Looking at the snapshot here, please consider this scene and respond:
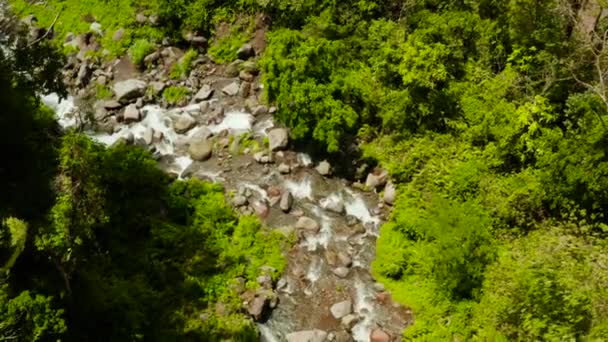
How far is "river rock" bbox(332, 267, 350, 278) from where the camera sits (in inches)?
543

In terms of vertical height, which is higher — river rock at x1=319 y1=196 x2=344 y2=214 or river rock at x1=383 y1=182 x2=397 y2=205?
river rock at x1=383 y1=182 x2=397 y2=205

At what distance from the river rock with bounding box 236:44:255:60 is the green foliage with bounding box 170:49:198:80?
1816 millimetres

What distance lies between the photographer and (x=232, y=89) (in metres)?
18.7

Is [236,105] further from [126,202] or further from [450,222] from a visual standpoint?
[450,222]

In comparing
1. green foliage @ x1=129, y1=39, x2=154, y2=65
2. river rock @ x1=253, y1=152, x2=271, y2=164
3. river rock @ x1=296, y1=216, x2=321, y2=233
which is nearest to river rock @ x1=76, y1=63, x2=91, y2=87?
green foliage @ x1=129, y1=39, x2=154, y2=65

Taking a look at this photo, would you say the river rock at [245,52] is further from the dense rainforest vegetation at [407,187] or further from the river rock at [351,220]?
the river rock at [351,220]

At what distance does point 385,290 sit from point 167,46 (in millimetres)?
13174

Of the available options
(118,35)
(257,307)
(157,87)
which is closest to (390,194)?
(257,307)

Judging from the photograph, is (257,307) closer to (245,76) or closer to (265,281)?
(265,281)

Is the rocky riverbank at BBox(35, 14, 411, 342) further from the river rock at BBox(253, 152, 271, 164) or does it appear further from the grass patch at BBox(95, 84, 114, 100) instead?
the grass patch at BBox(95, 84, 114, 100)

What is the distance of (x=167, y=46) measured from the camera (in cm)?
2052

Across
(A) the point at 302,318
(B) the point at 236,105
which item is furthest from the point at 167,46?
(A) the point at 302,318

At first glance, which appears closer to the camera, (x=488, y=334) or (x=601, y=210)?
(x=488, y=334)

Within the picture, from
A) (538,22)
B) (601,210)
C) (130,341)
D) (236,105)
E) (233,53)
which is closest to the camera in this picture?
(130,341)
